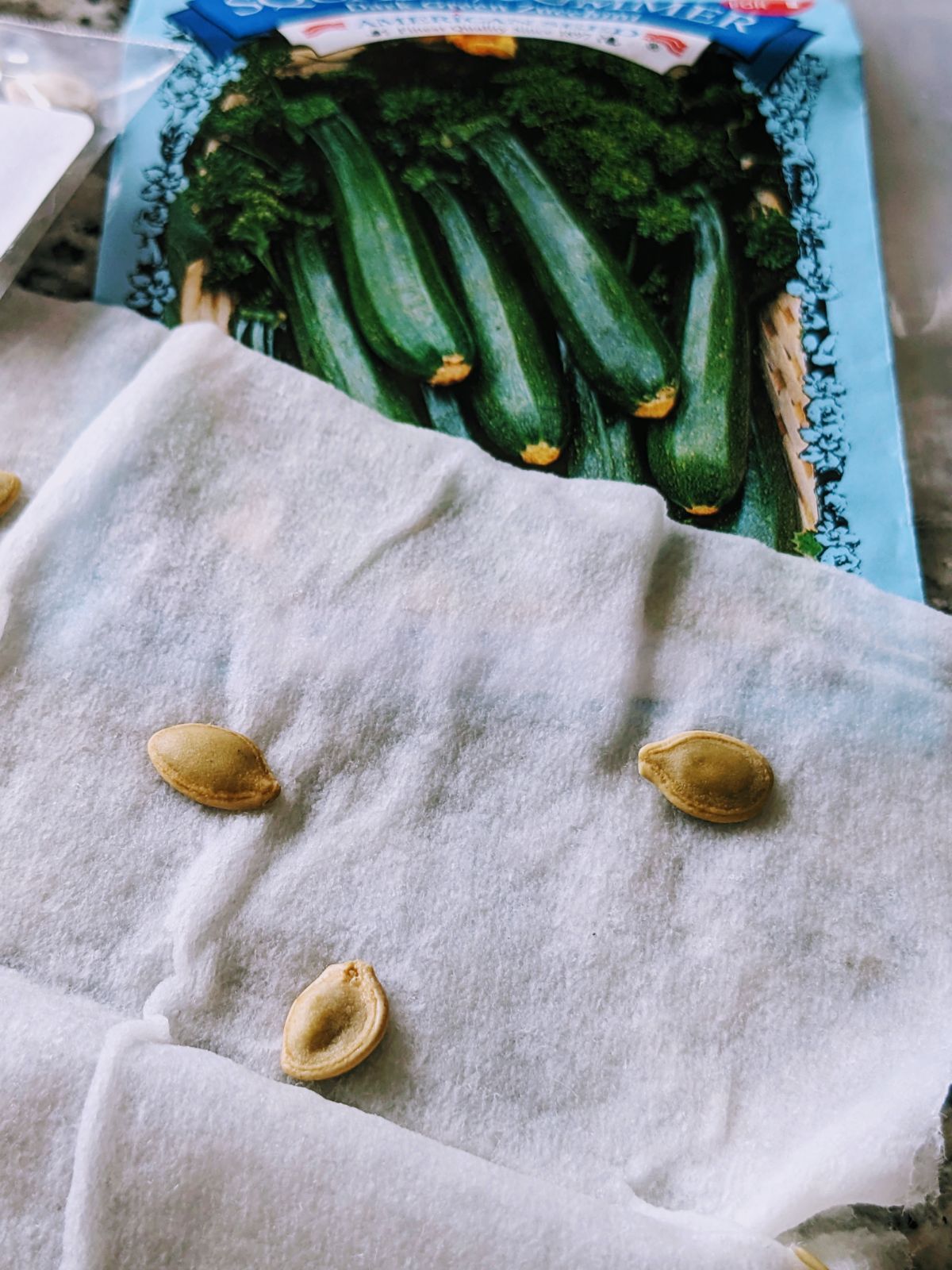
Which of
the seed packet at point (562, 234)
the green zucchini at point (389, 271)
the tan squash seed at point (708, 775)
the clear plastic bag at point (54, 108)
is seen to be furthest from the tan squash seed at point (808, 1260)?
the clear plastic bag at point (54, 108)

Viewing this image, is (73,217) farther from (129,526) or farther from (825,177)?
(825,177)

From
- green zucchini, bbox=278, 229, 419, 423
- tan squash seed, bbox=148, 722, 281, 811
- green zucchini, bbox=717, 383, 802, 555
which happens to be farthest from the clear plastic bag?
Answer: green zucchini, bbox=717, 383, 802, 555

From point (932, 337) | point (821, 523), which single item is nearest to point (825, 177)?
point (932, 337)

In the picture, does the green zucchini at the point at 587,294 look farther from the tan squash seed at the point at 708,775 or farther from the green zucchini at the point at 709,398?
the tan squash seed at the point at 708,775

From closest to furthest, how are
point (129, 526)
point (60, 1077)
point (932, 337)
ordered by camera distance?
1. point (60, 1077)
2. point (129, 526)
3. point (932, 337)

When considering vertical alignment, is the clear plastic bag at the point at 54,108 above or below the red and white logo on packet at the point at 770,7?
below

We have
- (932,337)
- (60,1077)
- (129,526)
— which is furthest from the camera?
(932,337)

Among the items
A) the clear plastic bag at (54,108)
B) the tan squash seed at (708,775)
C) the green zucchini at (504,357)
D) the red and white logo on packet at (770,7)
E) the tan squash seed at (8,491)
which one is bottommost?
the tan squash seed at (708,775)
